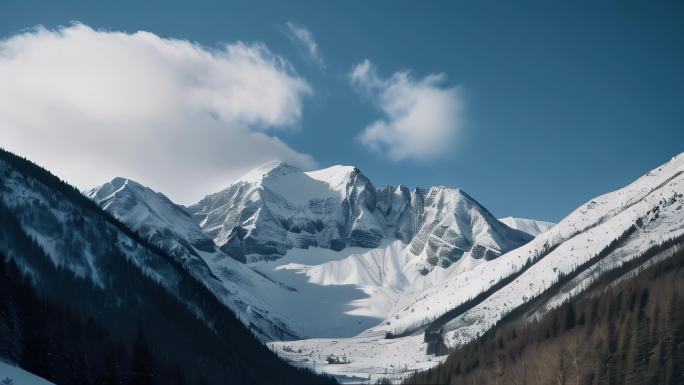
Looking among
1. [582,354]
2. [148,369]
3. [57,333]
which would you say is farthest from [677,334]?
[57,333]

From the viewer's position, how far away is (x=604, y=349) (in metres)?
152

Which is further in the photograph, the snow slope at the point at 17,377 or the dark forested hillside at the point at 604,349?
the dark forested hillside at the point at 604,349

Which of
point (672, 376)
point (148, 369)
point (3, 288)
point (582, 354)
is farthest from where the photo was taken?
point (582, 354)

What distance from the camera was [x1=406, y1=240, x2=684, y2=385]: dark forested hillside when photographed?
14200cm

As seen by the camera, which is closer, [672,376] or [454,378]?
[672,376]

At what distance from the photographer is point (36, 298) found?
417 feet

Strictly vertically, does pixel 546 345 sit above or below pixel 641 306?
below

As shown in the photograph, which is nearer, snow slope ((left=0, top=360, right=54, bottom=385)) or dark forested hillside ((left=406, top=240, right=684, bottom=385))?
snow slope ((left=0, top=360, right=54, bottom=385))

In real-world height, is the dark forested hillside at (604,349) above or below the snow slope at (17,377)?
above

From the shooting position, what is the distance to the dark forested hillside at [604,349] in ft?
466

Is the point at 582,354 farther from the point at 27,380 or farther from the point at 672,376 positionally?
the point at 27,380

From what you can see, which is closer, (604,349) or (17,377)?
(17,377)

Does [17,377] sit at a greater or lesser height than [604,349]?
lesser

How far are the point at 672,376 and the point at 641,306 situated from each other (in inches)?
1599
